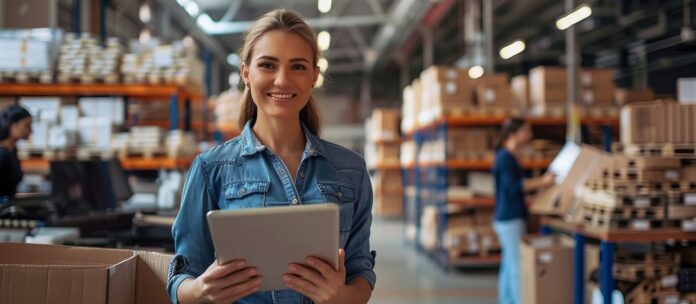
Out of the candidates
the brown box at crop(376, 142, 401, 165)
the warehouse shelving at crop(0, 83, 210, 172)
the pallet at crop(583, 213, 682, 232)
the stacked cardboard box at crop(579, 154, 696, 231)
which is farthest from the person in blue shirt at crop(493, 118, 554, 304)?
the brown box at crop(376, 142, 401, 165)

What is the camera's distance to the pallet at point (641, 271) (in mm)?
4602

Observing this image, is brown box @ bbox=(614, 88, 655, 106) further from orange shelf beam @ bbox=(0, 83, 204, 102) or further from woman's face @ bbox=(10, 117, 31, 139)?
woman's face @ bbox=(10, 117, 31, 139)

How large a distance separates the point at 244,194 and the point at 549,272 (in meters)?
4.18

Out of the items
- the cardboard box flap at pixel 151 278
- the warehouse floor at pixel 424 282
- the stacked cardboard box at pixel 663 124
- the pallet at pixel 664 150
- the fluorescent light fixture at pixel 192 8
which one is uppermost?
the fluorescent light fixture at pixel 192 8

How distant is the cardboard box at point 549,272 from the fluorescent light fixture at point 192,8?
9455mm

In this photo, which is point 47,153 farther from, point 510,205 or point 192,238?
point 192,238

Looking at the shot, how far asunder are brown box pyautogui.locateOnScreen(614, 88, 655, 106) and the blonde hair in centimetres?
753

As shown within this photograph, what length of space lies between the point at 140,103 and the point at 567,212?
7305mm

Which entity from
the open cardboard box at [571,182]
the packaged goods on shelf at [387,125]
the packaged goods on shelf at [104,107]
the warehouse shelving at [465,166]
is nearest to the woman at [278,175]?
the open cardboard box at [571,182]

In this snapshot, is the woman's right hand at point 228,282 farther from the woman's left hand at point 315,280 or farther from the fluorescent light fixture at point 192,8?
the fluorescent light fixture at point 192,8

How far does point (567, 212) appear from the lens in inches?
206

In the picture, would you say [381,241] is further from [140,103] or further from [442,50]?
[442,50]

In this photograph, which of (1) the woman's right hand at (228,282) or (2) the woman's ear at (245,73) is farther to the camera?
(2) the woman's ear at (245,73)

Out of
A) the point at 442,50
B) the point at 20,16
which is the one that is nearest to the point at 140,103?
the point at 20,16
